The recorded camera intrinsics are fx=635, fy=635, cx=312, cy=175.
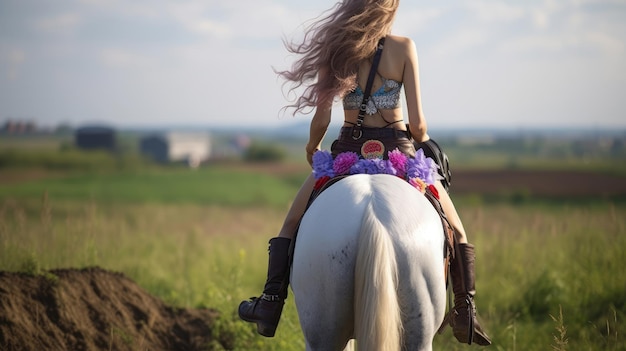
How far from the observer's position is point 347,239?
3305 mm

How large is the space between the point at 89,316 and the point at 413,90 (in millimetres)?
3957

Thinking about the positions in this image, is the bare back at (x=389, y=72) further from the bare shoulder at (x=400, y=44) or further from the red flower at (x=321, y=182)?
the red flower at (x=321, y=182)

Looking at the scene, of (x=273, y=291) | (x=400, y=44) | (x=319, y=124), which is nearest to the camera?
(x=273, y=291)

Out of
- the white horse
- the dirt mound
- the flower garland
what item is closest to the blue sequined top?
the flower garland

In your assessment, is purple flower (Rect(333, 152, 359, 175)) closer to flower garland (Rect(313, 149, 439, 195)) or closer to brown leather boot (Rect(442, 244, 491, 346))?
flower garland (Rect(313, 149, 439, 195))

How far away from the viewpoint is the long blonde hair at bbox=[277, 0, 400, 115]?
4090 millimetres

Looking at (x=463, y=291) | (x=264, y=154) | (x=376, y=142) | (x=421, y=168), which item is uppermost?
(x=376, y=142)

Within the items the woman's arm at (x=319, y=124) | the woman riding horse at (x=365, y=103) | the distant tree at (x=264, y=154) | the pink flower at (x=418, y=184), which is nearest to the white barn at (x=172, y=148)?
the distant tree at (x=264, y=154)

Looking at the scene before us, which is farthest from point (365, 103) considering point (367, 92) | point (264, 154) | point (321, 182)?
point (264, 154)

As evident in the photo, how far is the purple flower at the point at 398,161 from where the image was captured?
3.98m

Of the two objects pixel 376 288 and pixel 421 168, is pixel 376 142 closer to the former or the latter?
pixel 421 168

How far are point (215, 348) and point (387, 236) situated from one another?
3.37 meters

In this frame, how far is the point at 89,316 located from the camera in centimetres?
614

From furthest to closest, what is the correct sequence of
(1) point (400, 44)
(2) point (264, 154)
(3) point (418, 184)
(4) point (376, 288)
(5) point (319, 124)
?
(2) point (264, 154) → (5) point (319, 124) → (1) point (400, 44) → (3) point (418, 184) → (4) point (376, 288)
